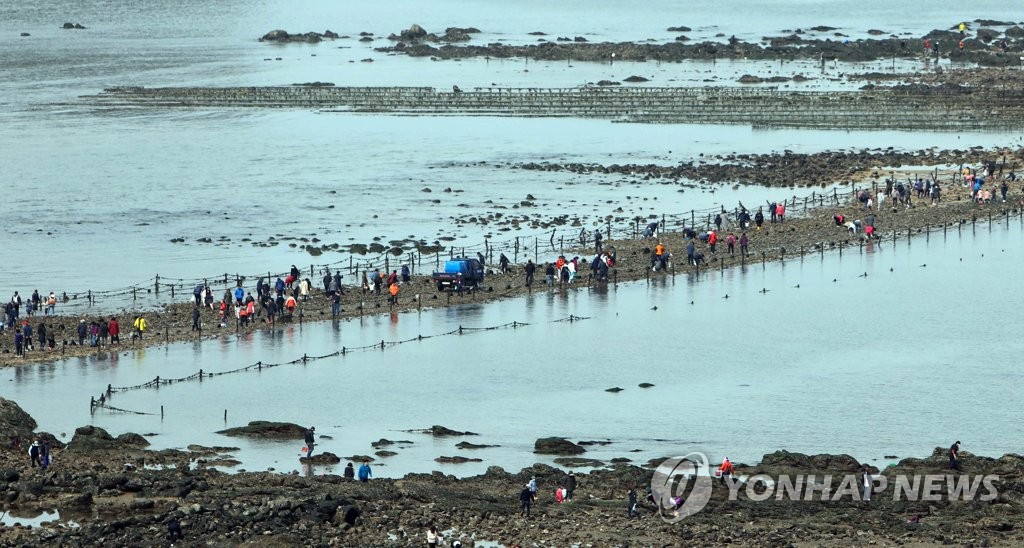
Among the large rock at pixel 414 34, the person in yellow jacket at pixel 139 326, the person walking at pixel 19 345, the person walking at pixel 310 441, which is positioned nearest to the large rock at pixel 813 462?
the person walking at pixel 310 441

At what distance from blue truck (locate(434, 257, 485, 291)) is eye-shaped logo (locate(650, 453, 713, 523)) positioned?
57.7 feet

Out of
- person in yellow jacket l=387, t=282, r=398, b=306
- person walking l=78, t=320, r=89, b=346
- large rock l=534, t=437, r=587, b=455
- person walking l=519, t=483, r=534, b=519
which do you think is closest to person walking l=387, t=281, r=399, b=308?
person in yellow jacket l=387, t=282, r=398, b=306

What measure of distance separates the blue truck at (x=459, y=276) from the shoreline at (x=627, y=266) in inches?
Result: 12.4

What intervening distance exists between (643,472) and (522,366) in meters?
12.1

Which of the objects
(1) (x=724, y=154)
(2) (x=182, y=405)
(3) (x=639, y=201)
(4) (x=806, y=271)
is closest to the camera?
(2) (x=182, y=405)

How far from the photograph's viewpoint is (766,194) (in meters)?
68.2

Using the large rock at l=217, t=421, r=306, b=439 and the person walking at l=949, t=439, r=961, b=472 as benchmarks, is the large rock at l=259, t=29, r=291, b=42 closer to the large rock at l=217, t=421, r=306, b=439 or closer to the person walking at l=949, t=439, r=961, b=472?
the large rock at l=217, t=421, r=306, b=439

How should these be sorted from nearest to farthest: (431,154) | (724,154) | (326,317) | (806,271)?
(326,317) → (806,271) → (724,154) → (431,154)

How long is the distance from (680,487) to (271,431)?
34.3ft

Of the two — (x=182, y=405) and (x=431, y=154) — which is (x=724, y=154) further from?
(x=182, y=405)

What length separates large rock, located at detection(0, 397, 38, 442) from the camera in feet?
112

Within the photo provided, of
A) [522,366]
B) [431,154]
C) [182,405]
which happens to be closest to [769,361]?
[522,366]

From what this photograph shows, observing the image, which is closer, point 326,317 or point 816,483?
point 816,483

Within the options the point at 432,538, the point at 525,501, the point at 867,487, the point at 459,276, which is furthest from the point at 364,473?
the point at 459,276
